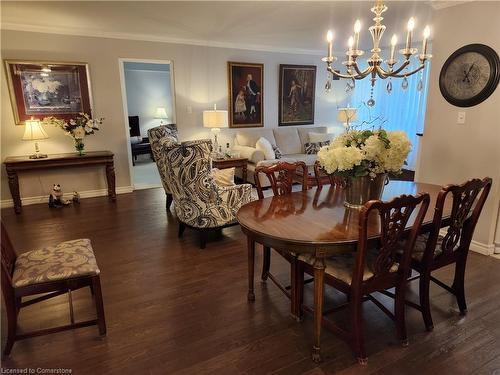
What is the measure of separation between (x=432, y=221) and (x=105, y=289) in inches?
94.4

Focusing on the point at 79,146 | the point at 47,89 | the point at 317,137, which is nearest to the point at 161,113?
the point at 47,89

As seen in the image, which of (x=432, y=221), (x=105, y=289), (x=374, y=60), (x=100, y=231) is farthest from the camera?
(x=100, y=231)

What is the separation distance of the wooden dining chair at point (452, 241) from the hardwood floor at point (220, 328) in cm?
19

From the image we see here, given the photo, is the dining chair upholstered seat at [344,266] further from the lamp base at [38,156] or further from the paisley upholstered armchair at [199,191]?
the lamp base at [38,156]

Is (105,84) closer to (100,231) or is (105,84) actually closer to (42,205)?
(42,205)

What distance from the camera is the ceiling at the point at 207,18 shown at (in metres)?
3.63

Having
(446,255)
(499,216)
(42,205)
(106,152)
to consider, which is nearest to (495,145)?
(499,216)

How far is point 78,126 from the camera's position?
466 cm

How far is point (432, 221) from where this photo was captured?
1861 millimetres

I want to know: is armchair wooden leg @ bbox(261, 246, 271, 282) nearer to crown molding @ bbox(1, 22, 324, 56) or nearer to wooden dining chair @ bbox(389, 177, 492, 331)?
wooden dining chair @ bbox(389, 177, 492, 331)

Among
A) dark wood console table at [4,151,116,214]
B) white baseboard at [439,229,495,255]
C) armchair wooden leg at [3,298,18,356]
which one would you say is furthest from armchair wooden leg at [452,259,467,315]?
dark wood console table at [4,151,116,214]

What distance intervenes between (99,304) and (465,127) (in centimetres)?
345

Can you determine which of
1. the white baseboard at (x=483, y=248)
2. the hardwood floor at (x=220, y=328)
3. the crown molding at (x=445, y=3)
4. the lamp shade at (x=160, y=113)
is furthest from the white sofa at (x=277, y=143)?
the lamp shade at (x=160, y=113)

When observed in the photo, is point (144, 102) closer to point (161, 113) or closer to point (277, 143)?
point (161, 113)
